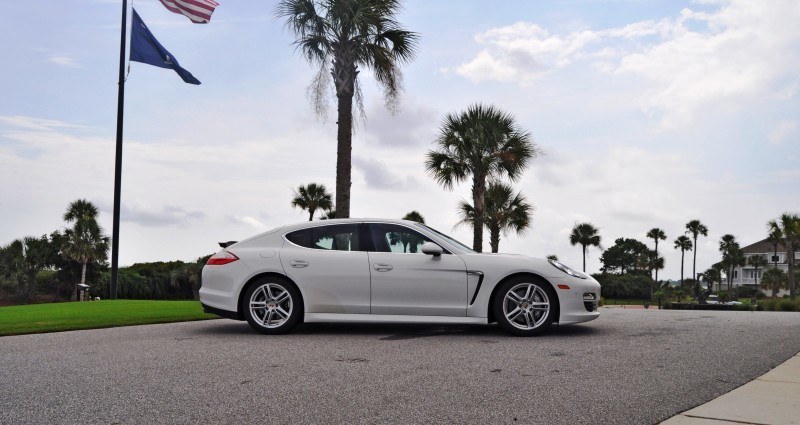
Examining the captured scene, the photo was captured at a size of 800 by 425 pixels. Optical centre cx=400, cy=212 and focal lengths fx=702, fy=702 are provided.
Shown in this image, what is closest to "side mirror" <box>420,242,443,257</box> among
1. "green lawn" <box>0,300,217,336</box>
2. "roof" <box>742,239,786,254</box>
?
"green lawn" <box>0,300,217,336</box>

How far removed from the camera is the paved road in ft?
15.4

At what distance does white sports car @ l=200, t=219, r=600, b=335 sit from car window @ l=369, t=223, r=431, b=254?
0.01m

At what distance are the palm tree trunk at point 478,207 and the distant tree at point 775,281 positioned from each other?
81.6 metres

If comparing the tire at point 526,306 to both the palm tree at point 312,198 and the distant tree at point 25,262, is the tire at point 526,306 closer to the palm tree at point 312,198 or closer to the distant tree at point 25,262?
the palm tree at point 312,198

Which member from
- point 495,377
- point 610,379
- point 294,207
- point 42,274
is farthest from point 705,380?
point 42,274

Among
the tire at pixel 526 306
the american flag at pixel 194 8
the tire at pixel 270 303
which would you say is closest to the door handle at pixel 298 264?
the tire at pixel 270 303

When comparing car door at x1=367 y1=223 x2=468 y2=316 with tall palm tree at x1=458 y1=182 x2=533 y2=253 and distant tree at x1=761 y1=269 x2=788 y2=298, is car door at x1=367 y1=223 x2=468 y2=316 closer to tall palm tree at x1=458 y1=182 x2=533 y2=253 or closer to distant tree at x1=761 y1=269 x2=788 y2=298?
tall palm tree at x1=458 y1=182 x2=533 y2=253

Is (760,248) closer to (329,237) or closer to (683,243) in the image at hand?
(683,243)

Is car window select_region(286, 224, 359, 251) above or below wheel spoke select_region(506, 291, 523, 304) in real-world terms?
above

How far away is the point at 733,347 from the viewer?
7.65 meters

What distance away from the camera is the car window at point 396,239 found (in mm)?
8695

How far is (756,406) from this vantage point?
4926 mm

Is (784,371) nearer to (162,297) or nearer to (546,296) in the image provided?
(546,296)

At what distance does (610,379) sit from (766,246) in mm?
125977
